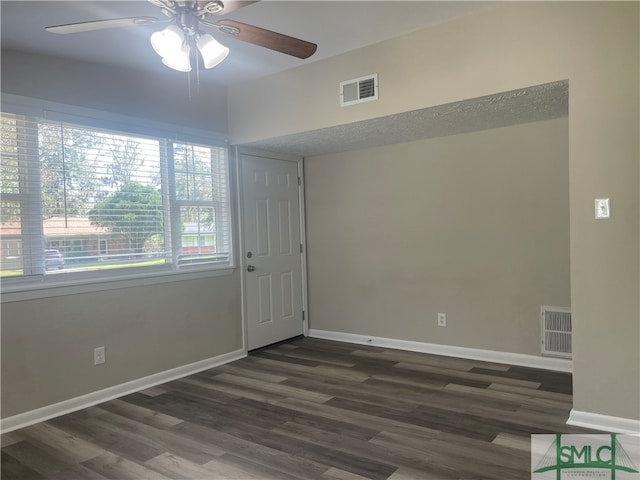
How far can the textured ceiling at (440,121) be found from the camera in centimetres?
312

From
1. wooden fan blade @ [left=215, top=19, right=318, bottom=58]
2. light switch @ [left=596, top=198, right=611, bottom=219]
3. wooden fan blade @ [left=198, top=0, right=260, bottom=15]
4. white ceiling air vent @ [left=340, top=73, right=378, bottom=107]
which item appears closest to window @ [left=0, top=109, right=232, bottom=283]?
white ceiling air vent @ [left=340, top=73, right=378, bottom=107]

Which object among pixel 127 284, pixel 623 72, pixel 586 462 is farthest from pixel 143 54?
pixel 586 462

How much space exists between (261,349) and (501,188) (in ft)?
9.34

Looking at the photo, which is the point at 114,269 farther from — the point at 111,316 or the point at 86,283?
the point at 111,316

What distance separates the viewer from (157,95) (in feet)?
12.8

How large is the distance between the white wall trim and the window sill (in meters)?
1.73

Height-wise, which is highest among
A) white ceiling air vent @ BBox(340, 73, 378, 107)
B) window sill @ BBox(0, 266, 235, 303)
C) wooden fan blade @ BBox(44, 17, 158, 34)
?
white ceiling air vent @ BBox(340, 73, 378, 107)

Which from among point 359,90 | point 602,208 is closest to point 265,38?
point 359,90

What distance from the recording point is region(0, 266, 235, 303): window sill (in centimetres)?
303

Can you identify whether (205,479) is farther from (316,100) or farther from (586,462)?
(316,100)

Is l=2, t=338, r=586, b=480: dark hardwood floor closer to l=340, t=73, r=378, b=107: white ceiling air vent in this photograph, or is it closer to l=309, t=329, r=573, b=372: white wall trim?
l=309, t=329, r=573, b=372: white wall trim

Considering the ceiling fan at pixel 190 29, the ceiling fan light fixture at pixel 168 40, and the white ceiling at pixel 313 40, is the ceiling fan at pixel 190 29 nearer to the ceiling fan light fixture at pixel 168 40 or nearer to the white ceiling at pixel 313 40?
the ceiling fan light fixture at pixel 168 40

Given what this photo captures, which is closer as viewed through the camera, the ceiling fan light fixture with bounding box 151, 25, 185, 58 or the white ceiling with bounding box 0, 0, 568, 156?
the ceiling fan light fixture with bounding box 151, 25, 185, 58

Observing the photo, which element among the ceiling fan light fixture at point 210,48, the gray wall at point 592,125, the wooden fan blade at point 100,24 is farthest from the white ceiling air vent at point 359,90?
the wooden fan blade at point 100,24
